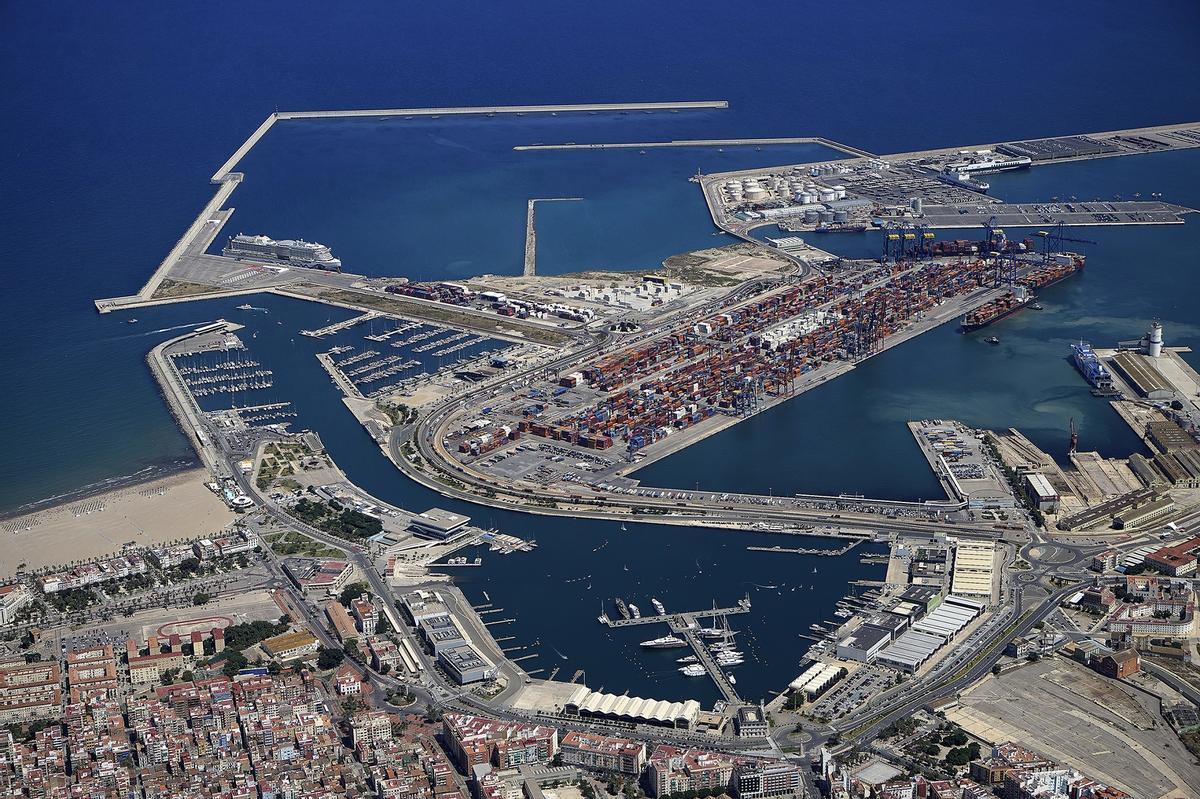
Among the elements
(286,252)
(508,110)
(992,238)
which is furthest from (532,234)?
(508,110)

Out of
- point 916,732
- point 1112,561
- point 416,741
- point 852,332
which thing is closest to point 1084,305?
point 852,332

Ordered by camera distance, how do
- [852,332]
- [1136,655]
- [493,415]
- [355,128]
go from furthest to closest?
[355,128]
[852,332]
[493,415]
[1136,655]

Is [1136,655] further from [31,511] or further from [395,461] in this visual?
[31,511]

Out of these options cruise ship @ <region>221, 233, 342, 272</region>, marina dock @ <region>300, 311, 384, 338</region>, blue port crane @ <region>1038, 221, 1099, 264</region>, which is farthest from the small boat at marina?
blue port crane @ <region>1038, 221, 1099, 264</region>

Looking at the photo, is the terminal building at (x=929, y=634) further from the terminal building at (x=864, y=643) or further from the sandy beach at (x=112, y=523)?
the sandy beach at (x=112, y=523)

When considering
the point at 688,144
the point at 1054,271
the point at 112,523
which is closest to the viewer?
the point at 112,523

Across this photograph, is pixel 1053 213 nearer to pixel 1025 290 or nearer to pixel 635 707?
pixel 1025 290
